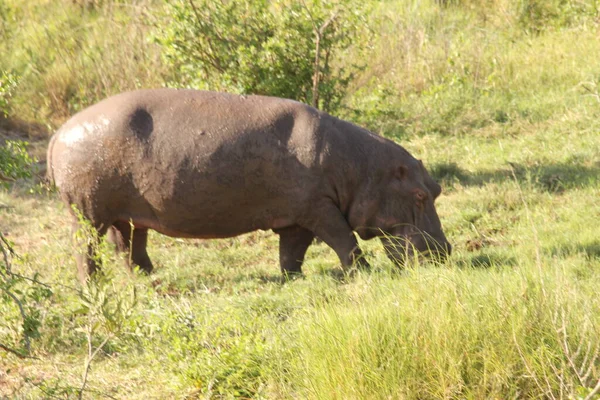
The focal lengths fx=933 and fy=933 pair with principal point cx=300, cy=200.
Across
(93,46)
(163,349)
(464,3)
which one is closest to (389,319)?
(163,349)

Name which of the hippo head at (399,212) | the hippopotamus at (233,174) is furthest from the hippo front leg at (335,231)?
the hippo head at (399,212)

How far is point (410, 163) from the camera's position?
750cm

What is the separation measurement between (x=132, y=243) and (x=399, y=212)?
2.23 metres

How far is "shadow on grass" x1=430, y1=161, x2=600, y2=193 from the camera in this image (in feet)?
29.8

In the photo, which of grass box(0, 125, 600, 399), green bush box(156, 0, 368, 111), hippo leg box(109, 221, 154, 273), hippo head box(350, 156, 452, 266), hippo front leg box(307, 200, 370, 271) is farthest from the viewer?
green bush box(156, 0, 368, 111)

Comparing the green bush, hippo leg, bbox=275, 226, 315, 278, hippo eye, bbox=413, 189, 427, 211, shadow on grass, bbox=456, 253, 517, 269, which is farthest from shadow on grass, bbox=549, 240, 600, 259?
the green bush

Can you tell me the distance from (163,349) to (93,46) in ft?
28.4

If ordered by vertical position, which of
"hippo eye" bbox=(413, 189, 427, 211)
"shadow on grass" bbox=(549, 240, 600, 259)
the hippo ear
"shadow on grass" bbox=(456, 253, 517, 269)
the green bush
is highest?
the green bush

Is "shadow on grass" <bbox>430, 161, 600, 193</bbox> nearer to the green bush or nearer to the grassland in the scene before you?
the grassland

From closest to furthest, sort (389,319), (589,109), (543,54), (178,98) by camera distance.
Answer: (389,319) → (178,98) → (589,109) → (543,54)

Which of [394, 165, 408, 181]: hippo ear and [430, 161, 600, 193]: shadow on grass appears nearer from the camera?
[394, 165, 408, 181]: hippo ear

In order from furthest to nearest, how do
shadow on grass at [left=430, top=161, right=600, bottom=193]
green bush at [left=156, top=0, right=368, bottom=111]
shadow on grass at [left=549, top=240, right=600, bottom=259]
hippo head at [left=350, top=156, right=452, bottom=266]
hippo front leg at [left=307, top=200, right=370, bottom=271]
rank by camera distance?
green bush at [left=156, top=0, right=368, bottom=111] < shadow on grass at [left=430, top=161, right=600, bottom=193] < hippo head at [left=350, top=156, right=452, bottom=266] < hippo front leg at [left=307, top=200, right=370, bottom=271] < shadow on grass at [left=549, top=240, right=600, bottom=259]

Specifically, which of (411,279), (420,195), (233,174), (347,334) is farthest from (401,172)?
(347,334)

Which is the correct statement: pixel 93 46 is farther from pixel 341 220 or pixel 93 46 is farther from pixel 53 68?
pixel 341 220
